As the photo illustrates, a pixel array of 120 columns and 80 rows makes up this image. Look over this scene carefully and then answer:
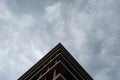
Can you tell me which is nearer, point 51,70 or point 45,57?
point 51,70

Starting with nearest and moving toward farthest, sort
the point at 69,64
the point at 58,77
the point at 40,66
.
Answer: the point at 58,77 → the point at 69,64 → the point at 40,66

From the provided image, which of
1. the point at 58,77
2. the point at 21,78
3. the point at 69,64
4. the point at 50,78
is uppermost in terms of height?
the point at 21,78

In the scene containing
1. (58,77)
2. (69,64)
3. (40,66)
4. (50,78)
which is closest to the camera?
(58,77)

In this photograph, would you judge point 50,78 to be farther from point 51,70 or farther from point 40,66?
point 40,66

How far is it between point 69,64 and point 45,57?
6002 mm

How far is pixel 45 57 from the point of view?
150 ft

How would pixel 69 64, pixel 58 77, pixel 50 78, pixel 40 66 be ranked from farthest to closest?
pixel 40 66 < pixel 69 64 < pixel 50 78 < pixel 58 77

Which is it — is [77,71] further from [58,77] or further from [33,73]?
[58,77]

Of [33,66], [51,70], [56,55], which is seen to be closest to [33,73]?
[33,66]

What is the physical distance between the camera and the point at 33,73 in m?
44.0

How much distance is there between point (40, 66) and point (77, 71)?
687 cm

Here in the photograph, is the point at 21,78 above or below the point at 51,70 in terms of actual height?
above

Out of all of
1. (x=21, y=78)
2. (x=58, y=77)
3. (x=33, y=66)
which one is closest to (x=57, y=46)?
(x=33, y=66)

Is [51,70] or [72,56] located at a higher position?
[72,56]
